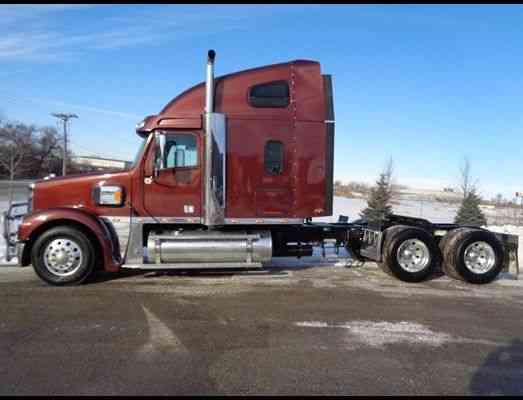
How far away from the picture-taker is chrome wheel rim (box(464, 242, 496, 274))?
7.07 m

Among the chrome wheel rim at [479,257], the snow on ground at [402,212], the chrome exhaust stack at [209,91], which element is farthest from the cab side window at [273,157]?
the snow on ground at [402,212]

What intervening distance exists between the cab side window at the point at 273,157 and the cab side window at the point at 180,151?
1.26 meters

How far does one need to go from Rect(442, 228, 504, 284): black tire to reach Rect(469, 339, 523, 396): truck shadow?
2.84m

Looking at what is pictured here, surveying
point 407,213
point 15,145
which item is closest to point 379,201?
point 407,213

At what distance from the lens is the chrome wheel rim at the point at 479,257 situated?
7.07 meters

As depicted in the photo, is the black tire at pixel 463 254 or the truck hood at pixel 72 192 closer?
the truck hood at pixel 72 192

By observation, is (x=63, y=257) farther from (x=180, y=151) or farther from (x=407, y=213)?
(x=407, y=213)

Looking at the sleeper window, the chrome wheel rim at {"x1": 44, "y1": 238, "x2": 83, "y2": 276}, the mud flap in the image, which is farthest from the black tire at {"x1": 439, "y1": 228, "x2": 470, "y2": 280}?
the chrome wheel rim at {"x1": 44, "y1": 238, "x2": 83, "y2": 276}

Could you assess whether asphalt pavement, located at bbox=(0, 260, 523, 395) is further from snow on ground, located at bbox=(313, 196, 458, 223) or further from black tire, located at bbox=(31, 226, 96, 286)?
snow on ground, located at bbox=(313, 196, 458, 223)

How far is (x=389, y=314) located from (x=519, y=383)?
74.7 inches

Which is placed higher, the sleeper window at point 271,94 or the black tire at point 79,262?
the sleeper window at point 271,94

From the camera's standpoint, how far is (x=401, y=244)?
6965 millimetres

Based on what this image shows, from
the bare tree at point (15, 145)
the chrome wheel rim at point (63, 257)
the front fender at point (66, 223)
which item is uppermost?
the bare tree at point (15, 145)

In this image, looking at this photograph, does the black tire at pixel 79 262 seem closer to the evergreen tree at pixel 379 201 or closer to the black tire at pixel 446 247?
the black tire at pixel 446 247
